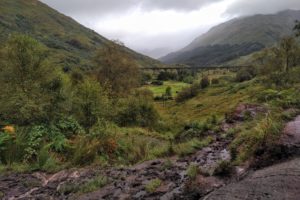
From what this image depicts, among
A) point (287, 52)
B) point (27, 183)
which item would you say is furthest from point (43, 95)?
point (287, 52)

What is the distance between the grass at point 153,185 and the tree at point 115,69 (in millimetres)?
46429

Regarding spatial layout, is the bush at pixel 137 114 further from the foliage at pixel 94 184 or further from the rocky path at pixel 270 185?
the rocky path at pixel 270 185

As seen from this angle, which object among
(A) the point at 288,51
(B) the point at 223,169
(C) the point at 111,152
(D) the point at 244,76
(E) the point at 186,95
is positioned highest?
(A) the point at 288,51

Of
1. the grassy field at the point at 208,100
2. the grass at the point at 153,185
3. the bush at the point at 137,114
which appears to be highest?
the grass at the point at 153,185

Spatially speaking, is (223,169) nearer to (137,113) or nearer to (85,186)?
(85,186)

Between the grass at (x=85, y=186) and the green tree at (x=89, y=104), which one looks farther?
the green tree at (x=89, y=104)

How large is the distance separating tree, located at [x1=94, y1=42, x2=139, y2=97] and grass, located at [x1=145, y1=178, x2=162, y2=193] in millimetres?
46429

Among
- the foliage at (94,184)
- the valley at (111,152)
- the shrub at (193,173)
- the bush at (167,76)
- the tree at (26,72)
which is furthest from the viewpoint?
the bush at (167,76)

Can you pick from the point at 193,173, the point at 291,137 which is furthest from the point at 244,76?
the point at 193,173

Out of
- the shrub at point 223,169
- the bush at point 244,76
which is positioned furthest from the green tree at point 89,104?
the bush at point 244,76

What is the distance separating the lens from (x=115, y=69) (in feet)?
195

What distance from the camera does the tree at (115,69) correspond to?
59094 mm

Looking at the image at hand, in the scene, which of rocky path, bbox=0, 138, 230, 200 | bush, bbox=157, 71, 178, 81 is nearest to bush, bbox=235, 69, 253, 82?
bush, bbox=157, 71, 178, 81

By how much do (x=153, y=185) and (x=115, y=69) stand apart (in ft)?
161
